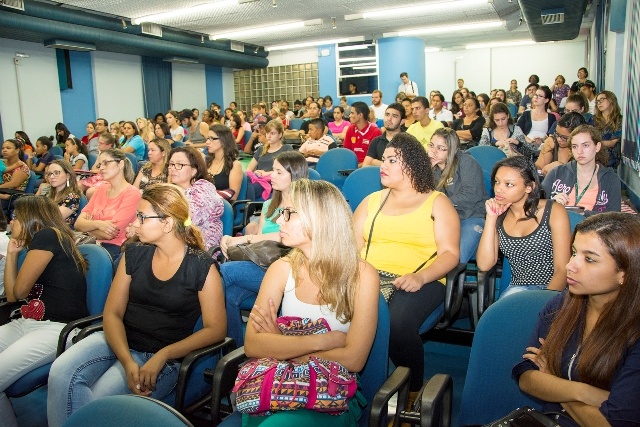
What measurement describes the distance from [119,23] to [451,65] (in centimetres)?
1273

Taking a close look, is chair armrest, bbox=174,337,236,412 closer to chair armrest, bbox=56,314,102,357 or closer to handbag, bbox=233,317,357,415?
handbag, bbox=233,317,357,415

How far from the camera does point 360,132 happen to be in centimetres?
607

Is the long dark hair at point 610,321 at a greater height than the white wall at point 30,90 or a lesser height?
lesser

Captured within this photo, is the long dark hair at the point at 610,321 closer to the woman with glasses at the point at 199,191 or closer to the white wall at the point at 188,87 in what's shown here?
the woman with glasses at the point at 199,191

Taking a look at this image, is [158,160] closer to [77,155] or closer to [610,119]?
[77,155]

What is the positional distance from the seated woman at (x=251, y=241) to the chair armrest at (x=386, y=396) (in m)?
0.96

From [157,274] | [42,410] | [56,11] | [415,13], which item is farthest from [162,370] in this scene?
[415,13]

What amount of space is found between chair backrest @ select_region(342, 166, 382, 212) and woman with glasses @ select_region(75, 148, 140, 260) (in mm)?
1563

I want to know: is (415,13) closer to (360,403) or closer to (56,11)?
(56,11)

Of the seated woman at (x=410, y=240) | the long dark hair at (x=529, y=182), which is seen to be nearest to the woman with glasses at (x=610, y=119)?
the long dark hair at (x=529, y=182)

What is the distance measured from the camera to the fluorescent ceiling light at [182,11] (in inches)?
380

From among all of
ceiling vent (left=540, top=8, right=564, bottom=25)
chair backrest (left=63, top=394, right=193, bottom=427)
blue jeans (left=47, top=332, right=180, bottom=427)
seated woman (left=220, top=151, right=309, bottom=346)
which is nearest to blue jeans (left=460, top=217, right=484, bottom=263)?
seated woman (left=220, top=151, right=309, bottom=346)

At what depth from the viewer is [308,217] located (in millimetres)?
1896

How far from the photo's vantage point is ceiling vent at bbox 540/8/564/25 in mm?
9034
